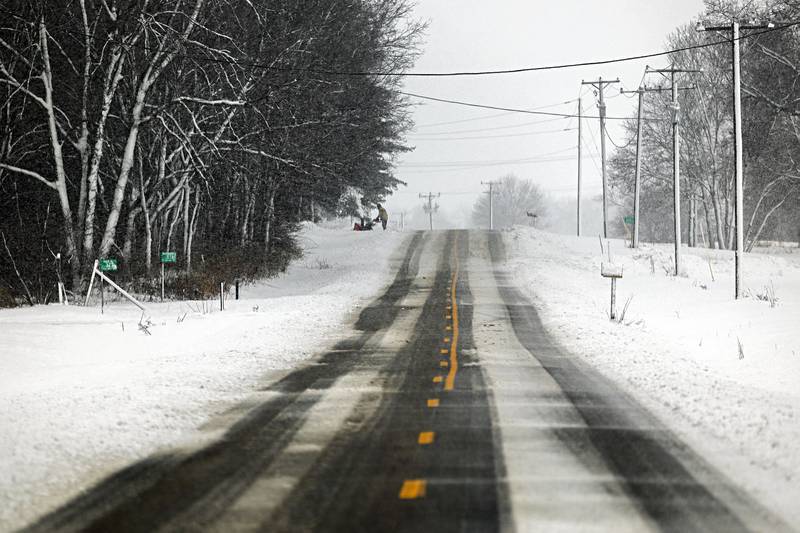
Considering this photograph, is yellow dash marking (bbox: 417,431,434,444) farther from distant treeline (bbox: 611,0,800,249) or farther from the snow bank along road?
distant treeline (bbox: 611,0,800,249)

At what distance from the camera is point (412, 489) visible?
19.9ft

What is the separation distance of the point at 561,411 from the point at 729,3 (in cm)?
3270

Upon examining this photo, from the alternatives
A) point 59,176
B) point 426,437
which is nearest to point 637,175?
point 59,176

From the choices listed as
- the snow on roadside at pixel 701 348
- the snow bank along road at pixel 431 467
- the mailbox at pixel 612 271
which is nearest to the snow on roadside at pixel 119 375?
the snow bank along road at pixel 431 467

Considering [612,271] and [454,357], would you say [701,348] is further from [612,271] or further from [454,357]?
[454,357]

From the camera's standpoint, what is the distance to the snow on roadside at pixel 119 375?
272 inches

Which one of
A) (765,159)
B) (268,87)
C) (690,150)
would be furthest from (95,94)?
(690,150)

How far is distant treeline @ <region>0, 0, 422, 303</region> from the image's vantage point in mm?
20766

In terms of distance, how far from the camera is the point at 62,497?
6.00 meters

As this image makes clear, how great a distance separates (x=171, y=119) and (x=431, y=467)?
19917 mm

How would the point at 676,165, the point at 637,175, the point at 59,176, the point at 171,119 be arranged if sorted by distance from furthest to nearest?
the point at 637,175, the point at 676,165, the point at 171,119, the point at 59,176

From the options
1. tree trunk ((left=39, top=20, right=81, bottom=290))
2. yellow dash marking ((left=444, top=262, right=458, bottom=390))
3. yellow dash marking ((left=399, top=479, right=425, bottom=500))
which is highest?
tree trunk ((left=39, top=20, right=81, bottom=290))

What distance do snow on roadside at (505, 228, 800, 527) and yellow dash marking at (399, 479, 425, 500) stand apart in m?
2.59

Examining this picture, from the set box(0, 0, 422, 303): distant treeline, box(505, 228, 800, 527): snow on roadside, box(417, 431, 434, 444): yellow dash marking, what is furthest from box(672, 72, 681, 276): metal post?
box(417, 431, 434, 444): yellow dash marking
